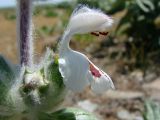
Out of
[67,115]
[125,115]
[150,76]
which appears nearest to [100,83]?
[67,115]

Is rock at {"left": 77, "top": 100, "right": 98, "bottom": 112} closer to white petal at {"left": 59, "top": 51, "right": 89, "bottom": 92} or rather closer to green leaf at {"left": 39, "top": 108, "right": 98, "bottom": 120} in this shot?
green leaf at {"left": 39, "top": 108, "right": 98, "bottom": 120}

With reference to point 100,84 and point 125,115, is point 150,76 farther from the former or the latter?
point 100,84

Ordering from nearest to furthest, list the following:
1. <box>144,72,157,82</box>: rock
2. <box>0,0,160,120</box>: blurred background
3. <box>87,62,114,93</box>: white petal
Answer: <box>87,62,114,93</box>: white petal
<box>0,0,160,120</box>: blurred background
<box>144,72,157,82</box>: rock

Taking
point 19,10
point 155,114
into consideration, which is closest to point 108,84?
point 19,10

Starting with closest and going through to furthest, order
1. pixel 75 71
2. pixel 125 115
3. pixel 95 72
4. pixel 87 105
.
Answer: pixel 75 71
pixel 95 72
pixel 125 115
pixel 87 105

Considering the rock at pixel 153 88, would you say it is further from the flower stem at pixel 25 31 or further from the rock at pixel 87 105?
the flower stem at pixel 25 31

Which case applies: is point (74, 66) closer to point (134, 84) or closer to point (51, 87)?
point (51, 87)

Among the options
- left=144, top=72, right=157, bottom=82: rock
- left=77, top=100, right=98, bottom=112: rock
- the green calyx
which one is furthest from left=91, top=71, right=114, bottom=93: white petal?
left=144, top=72, right=157, bottom=82: rock
